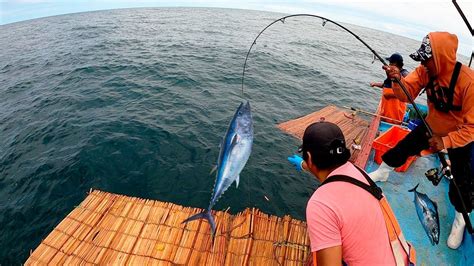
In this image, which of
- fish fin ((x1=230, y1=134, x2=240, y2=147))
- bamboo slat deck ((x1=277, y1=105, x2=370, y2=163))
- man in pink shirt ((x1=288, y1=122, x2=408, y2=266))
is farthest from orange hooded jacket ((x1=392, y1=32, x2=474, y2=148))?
bamboo slat deck ((x1=277, y1=105, x2=370, y2=163))

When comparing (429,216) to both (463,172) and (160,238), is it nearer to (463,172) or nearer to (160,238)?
(463,172)

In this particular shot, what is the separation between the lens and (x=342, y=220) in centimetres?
209

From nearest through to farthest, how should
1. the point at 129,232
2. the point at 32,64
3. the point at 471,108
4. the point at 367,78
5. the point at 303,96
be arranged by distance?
the point at 471,108
the point at 129,232
the point at 303,96
the point at 32,64
the point at 367,78

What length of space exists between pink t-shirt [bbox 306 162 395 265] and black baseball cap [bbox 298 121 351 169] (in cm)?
25

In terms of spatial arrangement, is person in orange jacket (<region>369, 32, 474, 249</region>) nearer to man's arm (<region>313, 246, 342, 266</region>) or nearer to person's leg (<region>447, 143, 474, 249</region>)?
person's leg (<region>447, 143, 474, 249</region>)

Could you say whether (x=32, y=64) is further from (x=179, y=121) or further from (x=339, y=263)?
(x=339, y=263)

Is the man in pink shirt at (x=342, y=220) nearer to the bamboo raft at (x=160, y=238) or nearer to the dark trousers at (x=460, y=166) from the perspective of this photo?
the bamboo raft at (x=160, y=238)

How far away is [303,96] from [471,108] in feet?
40.2

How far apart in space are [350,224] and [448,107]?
11.0ft

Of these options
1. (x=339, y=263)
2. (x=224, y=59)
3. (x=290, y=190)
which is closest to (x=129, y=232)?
(x=339, y=263)

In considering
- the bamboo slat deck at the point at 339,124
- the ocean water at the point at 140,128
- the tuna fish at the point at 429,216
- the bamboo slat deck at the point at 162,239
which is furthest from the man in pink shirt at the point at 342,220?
the bamboo slat deck at the point at 339,124

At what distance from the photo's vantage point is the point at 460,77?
3812 mm

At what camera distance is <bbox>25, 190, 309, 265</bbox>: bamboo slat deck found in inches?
167

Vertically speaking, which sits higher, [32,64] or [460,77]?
[460,77]
